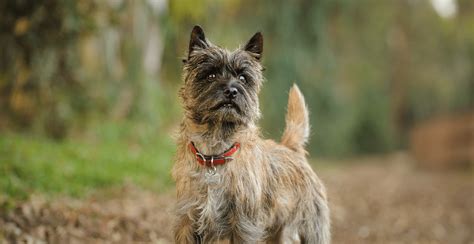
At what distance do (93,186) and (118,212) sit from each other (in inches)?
66.1

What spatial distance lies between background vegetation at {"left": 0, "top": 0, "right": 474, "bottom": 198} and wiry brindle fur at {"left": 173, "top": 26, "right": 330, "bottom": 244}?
2.68 ft

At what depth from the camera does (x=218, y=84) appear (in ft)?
13.6

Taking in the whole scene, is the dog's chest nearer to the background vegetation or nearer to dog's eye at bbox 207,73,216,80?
dog's eye at bbox 207,73,216,80

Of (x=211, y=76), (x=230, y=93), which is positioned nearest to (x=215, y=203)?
(x=230, y=93)

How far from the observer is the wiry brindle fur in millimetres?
4027

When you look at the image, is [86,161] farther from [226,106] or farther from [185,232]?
[226,106]

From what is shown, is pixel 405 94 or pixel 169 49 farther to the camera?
pixel 405 94

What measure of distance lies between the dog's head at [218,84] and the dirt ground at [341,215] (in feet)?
2.62

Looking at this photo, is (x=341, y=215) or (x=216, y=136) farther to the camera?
(x=341, y=215)

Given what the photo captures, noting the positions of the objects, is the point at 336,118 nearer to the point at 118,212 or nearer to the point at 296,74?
the point at 296,74

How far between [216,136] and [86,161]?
18.6ft

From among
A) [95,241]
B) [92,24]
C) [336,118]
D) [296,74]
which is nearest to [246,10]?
[296,74]

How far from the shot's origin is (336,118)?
1862cm

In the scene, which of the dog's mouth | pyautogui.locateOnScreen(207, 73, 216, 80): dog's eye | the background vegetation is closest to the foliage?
the background vegetation
